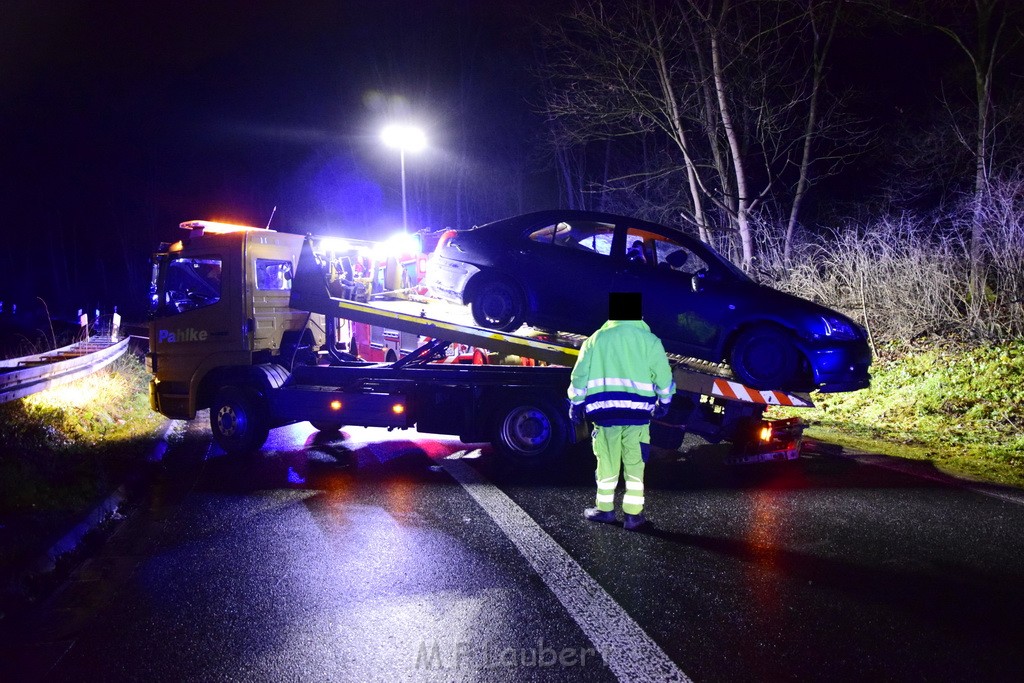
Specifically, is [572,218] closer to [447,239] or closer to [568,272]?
[568,272]

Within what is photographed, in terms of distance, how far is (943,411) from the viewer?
895cm

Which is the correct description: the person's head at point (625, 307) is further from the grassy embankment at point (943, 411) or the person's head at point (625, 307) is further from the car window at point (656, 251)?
the grassy embankment at point (943, 411)

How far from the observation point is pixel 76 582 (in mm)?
4402

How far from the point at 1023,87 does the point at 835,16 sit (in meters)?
4.47

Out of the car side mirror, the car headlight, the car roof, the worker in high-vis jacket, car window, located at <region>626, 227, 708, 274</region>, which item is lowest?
the worker in high-vis jacket

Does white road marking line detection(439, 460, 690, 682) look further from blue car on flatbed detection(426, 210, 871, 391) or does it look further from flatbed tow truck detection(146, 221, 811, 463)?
blue car on flatbed detection(426, 210, 871, 391)

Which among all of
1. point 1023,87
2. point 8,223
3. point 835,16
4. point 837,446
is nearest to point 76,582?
point 837,446

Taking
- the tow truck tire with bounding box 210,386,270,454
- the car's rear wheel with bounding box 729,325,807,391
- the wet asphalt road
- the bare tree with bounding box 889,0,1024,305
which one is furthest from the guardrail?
the bare tree with bounding box 889,0,1024,305

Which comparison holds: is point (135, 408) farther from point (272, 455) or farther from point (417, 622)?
point (417, 622)

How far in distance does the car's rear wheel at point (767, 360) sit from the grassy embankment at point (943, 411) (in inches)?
85.0

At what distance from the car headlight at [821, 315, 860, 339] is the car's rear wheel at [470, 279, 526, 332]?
115 inches

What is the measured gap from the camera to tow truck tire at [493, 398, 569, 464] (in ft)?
22.9

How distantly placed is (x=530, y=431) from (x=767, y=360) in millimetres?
2474

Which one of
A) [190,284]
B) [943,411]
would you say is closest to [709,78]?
[943,411]
